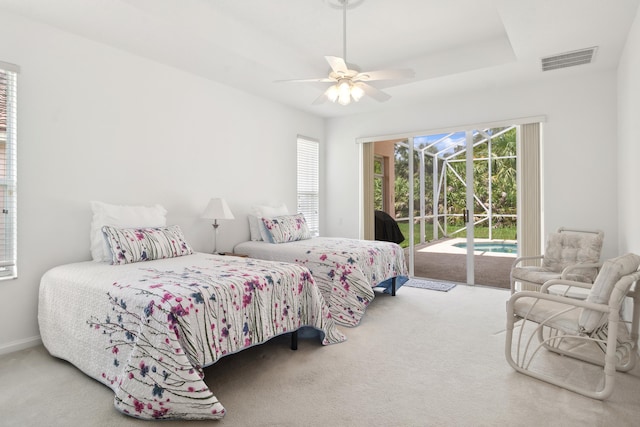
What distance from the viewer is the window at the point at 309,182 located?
19.8ft

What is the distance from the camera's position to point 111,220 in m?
3.37

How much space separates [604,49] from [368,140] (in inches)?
121

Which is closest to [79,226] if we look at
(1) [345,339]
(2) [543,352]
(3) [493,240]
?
(1) [345,339]

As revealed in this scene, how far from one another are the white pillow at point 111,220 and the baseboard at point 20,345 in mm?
759

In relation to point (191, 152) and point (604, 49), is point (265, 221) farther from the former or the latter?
point (604, 49)

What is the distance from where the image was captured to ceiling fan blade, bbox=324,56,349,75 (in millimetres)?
2908

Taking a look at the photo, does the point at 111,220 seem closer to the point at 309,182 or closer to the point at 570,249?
the point at 309,182

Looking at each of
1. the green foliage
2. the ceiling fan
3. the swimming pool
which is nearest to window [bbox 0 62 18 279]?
the ceiling fan

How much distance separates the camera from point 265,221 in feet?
15.6

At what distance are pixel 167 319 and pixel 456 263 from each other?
485 cm

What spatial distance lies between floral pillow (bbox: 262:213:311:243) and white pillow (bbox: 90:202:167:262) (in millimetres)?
1388

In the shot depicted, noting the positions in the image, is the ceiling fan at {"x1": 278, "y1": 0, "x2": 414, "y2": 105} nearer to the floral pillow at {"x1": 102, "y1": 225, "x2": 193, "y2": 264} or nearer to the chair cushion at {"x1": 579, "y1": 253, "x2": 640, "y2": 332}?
the floral pillow at {"x1": 102, "y1": 225, "x2": 193, "y2": 264}

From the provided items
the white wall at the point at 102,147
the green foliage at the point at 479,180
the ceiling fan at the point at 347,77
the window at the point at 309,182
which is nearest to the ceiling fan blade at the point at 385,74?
the ceiling fan at the point at 347,77

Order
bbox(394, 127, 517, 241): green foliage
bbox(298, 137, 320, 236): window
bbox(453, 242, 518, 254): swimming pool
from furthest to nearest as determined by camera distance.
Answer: bbox(298, 137, 320, 236): window → bbox(453, 242, 518, 254): swimming pool → bbox(394, 127, 517, 241): green foliage
